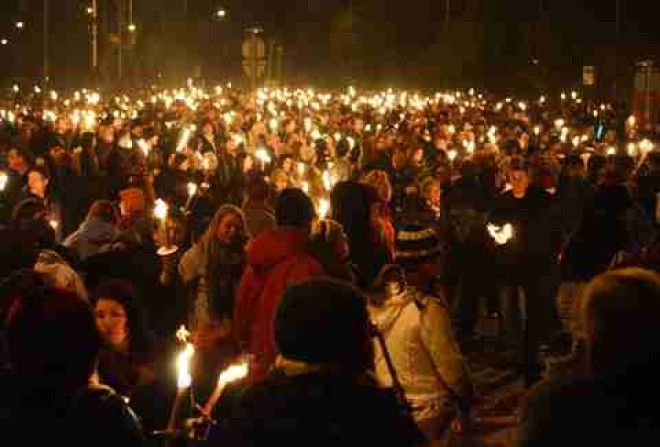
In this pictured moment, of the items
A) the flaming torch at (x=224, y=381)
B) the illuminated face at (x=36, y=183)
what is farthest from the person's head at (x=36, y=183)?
the flaming torch at (x=224, y=381)

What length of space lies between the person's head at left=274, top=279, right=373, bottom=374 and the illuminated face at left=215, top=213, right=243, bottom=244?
502 centimetres

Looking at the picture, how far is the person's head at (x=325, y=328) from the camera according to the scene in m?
3.61

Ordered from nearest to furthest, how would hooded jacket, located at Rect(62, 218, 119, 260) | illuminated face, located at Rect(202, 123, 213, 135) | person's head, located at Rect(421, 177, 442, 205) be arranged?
hooded jacket, located at Rect(62, 218, 119, 260)
person's head, located at Rect(421, 177, 442, 205)
illuminated face, located at Rect(202, 123, 213, 135)

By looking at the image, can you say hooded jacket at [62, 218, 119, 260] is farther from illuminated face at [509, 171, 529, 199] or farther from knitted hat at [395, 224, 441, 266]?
knitted hat at [395, 224, 441, 266]

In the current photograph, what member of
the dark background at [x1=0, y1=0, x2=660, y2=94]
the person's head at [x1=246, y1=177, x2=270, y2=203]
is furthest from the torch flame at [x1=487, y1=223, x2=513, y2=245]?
the dark background at [x1=0, y1=0, x2=660, y2=94]

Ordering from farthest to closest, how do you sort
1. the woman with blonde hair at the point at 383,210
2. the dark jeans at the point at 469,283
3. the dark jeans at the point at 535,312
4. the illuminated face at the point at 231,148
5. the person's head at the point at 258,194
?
the illuminated face at the point at 231,148, the dark jeans at the point at 469,283, the person's head at the point at 258,194, the dark jeans at the point at 535,312, the woman with blonde hair at the point at 383,210

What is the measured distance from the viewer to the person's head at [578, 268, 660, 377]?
3453 millimetres

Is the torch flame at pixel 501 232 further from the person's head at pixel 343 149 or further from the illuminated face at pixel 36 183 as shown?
the person's head at pixel 343 149

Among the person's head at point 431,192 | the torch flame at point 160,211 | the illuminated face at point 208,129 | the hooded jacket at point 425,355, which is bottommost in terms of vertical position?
the hooded jacket at point 425,355

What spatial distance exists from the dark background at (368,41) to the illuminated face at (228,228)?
38.2 meters

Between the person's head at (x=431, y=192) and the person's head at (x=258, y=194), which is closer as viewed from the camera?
the person's head at (x=258, y=194)

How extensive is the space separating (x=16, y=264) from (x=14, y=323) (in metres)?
4.02

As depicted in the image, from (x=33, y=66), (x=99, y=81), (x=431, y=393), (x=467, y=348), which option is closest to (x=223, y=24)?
(x=33, y=66)

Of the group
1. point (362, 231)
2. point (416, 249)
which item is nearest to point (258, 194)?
point (362, 231)
